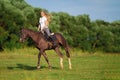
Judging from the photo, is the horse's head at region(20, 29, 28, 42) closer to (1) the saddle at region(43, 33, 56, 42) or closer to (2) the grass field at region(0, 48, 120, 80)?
(1) the saddle at region(43, 33, 56, 42)

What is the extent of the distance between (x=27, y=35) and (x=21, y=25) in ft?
69.0

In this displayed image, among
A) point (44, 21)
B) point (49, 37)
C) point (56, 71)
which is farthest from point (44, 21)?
point (56, 71)

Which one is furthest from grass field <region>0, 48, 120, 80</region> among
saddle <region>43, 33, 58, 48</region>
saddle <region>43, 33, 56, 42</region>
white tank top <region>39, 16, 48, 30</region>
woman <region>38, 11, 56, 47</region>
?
white tank top <region>39, 16, 48, 30</region>

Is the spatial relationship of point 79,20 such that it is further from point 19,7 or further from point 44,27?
point 44,27

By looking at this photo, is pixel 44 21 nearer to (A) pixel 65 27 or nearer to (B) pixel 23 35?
(B) pixel 23 35

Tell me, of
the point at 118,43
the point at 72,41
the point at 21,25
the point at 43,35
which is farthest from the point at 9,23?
the point at 43,35

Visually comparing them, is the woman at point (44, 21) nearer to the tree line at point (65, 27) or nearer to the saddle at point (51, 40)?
the saddle at point (51, 40)

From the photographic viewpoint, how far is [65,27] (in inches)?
1998

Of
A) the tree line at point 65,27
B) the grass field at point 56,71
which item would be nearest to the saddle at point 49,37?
the grass field at point 56,71

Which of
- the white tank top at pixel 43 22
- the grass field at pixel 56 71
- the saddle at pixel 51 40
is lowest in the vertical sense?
the grass field at pixel 56 71

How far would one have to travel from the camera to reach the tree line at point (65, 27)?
4372 centimetres

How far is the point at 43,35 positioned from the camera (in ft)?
78.6

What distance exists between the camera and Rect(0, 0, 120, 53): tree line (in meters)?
43.7

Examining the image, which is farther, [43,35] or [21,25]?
[21,25]
